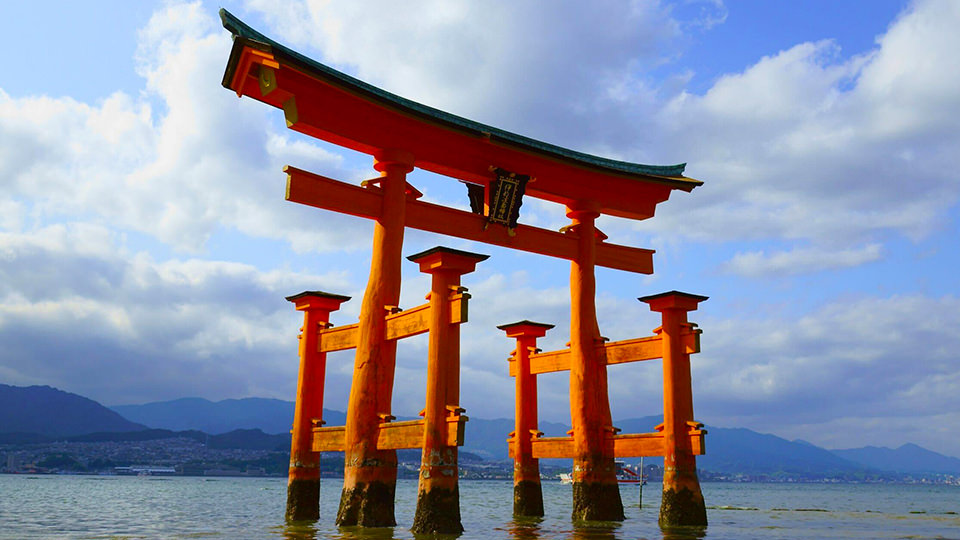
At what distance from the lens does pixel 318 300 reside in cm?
1582

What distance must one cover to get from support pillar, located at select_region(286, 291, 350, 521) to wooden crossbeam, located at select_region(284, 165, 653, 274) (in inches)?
110

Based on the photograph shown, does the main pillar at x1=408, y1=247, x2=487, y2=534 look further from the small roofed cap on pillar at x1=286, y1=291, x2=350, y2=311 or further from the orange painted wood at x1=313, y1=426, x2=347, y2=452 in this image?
the small roofed cap on pillar at x1=286, y1=291, x2=350, y2=311

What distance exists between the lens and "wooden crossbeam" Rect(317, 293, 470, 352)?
12203mm

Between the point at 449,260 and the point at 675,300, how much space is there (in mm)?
5265

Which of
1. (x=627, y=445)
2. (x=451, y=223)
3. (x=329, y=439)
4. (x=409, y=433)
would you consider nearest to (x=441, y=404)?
(x=409, y=433)

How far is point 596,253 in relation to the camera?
17484mm

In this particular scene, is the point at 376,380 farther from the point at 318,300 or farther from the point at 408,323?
the point at 318,300

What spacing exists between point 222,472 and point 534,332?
408 ft

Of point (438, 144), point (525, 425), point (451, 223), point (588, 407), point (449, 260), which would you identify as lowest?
point (525, 425)

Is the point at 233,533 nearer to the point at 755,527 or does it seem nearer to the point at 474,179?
the point at 474,179

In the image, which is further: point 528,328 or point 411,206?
point 528,328

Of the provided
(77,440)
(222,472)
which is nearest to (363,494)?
(222,472)

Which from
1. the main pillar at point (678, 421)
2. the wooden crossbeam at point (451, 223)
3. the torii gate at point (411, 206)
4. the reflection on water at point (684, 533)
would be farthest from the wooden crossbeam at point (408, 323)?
the reflection on water at point (684, 533)

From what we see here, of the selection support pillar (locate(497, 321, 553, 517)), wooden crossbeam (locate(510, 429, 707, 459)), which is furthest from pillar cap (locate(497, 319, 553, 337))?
wooden crossbeam (locate(510, 429, 707, 459))
